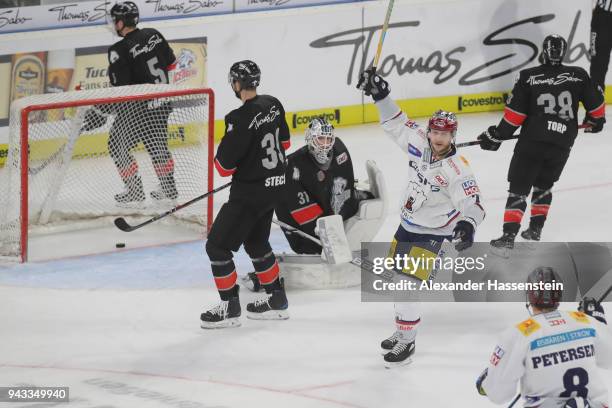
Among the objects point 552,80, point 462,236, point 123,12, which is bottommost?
point 462,236

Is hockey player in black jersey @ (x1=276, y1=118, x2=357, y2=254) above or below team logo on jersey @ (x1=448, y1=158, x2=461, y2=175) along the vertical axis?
below

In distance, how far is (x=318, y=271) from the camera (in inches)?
277

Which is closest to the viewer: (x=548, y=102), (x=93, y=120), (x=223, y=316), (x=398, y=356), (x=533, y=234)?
(x=398, y=356)

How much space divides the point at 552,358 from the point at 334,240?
2.63 m

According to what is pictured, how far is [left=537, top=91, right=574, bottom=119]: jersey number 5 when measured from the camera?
7.59 metres

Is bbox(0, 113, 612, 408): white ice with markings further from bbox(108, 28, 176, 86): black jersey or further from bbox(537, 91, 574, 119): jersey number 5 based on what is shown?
bbox(108, 28, 176, 86): black jersey

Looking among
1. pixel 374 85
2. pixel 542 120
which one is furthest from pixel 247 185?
pixel 542 120

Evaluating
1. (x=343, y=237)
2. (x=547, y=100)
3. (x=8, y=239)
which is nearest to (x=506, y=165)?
(x=547, y=100)

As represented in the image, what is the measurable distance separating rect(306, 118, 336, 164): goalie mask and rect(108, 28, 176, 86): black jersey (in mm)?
2028

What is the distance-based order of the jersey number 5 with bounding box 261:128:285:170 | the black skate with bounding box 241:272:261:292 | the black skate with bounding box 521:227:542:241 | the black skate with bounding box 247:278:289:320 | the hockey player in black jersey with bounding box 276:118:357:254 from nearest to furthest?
the jersey number 5 with bounding box 261:128:285:170 → the black skate with bounding box 247:278:289:320 → the hockey player in black jersey with bounding box 276:118:357:254 → the black skate with bounding box 241:272:261:292 → the black skate with bounding box 521:227:542:241

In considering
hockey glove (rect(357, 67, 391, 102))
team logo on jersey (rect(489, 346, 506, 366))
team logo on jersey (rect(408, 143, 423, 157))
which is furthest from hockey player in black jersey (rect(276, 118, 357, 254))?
team logo on jersey (rect(489, 346, 506, 366))

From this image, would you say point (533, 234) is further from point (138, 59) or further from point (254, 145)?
point (138, 59)

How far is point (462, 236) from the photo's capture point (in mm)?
5543

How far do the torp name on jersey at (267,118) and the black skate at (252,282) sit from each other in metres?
1.12
